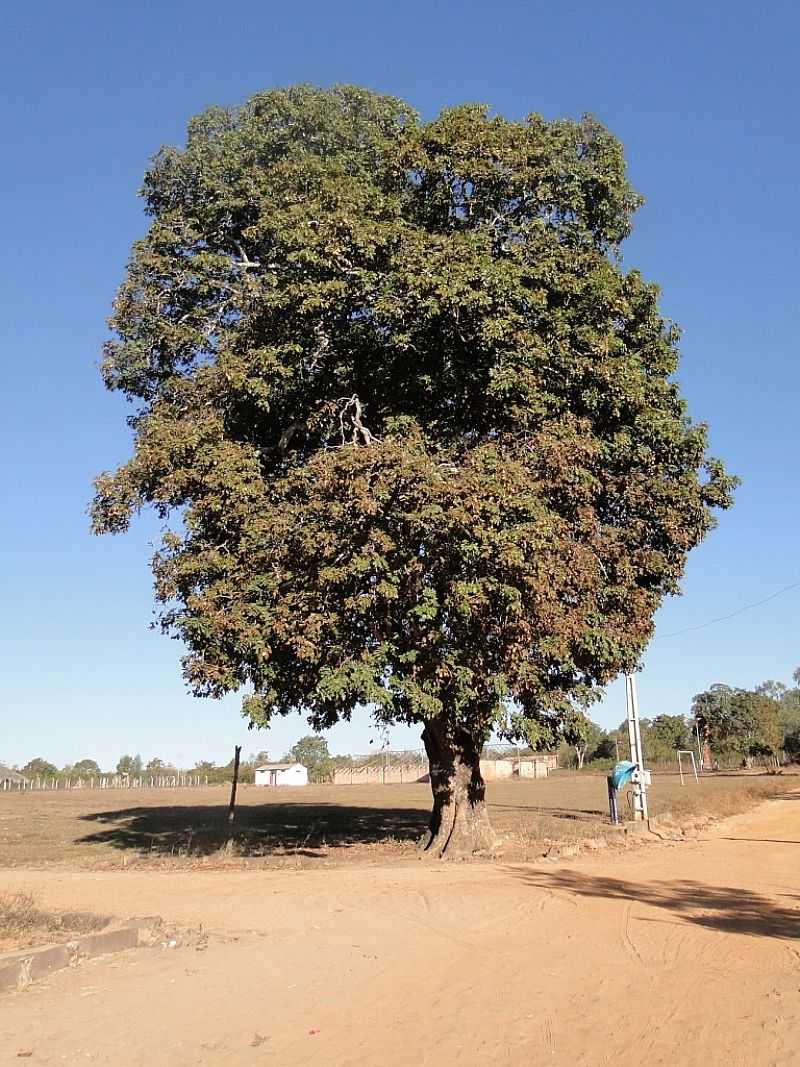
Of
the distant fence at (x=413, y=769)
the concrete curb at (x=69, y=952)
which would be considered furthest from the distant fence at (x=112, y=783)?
the concrete curb at (x=69, y=952)

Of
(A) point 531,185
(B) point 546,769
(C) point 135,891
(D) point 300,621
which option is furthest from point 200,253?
(B) point 546,769

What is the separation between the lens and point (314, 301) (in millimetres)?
15422

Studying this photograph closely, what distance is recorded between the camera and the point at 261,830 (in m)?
26.4

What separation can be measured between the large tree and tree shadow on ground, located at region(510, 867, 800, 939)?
10.6 feet

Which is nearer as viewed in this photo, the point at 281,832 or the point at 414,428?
the point at 414,428

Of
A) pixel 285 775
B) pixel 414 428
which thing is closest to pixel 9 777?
pixel 285 775

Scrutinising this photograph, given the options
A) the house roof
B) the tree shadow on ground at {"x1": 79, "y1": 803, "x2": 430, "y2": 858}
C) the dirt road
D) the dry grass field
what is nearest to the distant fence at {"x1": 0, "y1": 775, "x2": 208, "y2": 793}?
the house roof

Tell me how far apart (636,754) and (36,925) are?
20.0 metres

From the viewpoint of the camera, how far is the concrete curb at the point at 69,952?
22.2 ft

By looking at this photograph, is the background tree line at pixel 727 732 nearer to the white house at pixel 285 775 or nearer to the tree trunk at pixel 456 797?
the white house at pixel 285 775

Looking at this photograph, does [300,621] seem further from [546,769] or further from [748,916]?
[546,769]

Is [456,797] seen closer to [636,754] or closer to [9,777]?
[636,754]

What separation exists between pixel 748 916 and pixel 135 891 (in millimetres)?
8494

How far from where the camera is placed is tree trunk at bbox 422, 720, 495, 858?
58.3 ft
